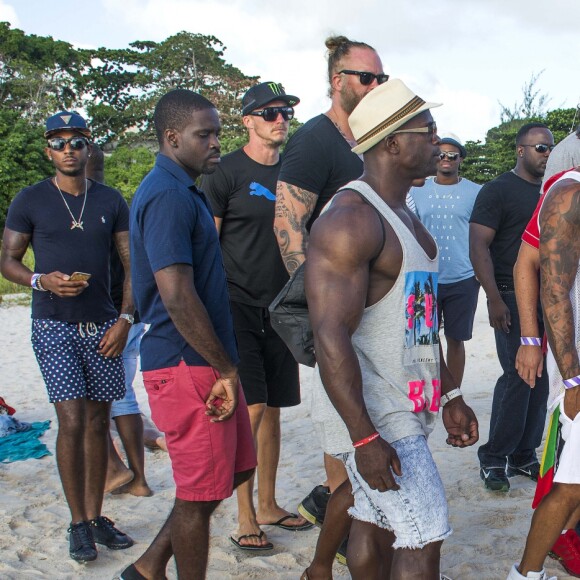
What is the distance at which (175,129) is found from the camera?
10.4 feet

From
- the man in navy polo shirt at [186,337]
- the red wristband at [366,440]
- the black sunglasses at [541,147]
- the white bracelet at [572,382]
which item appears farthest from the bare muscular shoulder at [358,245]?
the black sunglasses at [541,147]

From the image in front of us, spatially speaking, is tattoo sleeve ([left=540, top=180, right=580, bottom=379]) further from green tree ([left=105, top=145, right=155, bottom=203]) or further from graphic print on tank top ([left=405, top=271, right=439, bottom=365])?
green tree ([left=105, top=145, right=155, bottom=203])

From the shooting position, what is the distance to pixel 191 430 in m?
2.97

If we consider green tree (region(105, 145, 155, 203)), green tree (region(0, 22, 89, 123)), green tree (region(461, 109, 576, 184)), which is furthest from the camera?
green tree (region(0, 22, 89, 123))

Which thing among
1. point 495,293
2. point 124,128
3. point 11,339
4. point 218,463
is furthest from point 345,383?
point 124,128

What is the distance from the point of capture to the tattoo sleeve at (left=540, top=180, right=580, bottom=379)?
2.98 meters

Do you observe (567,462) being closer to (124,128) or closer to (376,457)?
(376,457)

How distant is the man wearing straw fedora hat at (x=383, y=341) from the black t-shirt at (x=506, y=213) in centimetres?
238

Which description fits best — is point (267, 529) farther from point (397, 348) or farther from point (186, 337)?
point (397, 348)

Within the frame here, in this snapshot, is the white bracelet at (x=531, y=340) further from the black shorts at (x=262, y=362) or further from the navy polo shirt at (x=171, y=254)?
the navy polo shirt at (x=171, y=254)

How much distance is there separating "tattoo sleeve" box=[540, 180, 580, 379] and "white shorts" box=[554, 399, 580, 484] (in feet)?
0.69

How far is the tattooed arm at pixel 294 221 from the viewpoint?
363cm

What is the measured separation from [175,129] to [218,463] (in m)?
1.43

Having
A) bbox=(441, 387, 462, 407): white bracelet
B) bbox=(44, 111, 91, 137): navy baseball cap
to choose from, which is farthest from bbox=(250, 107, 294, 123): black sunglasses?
bbox=(441, 387, 462, 407): white bracelet
